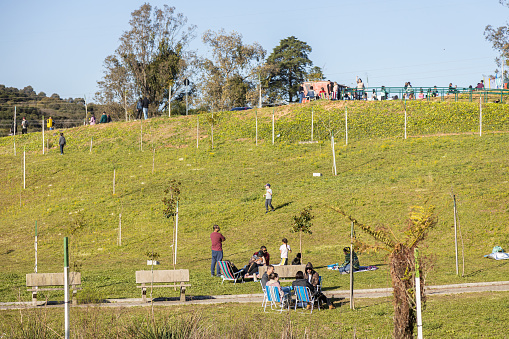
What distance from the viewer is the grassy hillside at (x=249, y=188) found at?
70.5ft

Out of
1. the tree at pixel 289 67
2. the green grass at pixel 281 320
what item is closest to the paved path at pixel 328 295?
the green grass at pixel 281 320

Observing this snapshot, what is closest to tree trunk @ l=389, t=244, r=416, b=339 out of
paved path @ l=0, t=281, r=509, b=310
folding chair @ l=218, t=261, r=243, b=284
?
paved path @ l=0, t=281, r=509, b=310

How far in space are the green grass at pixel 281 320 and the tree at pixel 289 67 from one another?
215ft

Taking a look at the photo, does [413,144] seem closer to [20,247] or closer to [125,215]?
[125,215]

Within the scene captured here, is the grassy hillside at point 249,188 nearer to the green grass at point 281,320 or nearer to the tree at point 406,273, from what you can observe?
the green grass at point 281,320

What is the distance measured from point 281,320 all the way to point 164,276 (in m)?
4.12

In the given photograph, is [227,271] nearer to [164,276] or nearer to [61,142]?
[164,276]

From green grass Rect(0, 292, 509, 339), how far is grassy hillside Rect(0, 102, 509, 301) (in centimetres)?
282

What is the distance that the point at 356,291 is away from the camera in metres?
14.5

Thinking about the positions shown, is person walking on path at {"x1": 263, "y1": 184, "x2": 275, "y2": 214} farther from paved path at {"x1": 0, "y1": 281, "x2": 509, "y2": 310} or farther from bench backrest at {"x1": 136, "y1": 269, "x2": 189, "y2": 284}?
bench backrest at {"x1": 136, "y1": 269, "x2": 189, "y2": 284}

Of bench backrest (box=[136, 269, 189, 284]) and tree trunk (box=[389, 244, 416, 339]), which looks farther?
bench backrest (box=[136, 269, 189, 284])

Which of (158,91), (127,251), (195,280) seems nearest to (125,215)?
(127,251)

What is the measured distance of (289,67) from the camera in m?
77.8

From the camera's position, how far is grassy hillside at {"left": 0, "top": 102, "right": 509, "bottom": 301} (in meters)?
21.5
